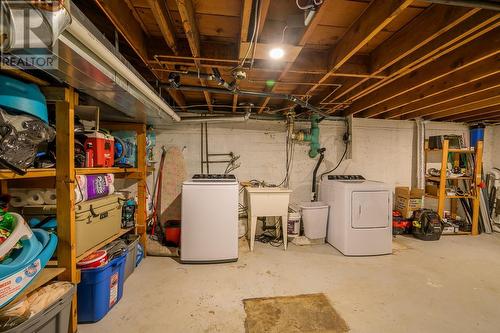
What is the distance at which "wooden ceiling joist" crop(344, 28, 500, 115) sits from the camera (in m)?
1.70

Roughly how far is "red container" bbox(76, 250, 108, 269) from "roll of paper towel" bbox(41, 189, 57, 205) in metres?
0.51

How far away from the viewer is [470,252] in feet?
10.5

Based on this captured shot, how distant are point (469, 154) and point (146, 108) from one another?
17.8ft

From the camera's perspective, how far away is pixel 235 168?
3842mm

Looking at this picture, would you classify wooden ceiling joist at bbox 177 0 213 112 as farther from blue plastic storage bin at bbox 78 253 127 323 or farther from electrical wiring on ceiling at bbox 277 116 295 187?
electrical wiring on ceiling at bbox 277 116 295 187

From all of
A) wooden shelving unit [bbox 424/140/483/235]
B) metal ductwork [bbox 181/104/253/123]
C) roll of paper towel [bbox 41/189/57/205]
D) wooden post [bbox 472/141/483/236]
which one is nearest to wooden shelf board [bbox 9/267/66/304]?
roll of paper towel [bbox 41/189/57/205]

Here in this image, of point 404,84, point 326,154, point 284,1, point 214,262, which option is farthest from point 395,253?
point 284,1

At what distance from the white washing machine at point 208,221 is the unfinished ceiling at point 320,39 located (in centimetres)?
126

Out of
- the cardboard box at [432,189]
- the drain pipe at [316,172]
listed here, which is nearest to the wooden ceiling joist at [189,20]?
the drain pipe at [316,172]

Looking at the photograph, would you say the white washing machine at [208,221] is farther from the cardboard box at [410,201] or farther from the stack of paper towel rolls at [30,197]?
the cardboard box at [410,201]

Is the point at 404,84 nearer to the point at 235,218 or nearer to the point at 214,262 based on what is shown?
the point at 235,218

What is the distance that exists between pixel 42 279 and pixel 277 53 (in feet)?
7.08

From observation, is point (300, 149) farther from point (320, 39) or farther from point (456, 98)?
point (320, 39)

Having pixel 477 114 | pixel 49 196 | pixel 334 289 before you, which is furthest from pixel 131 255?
pixel 477 114
